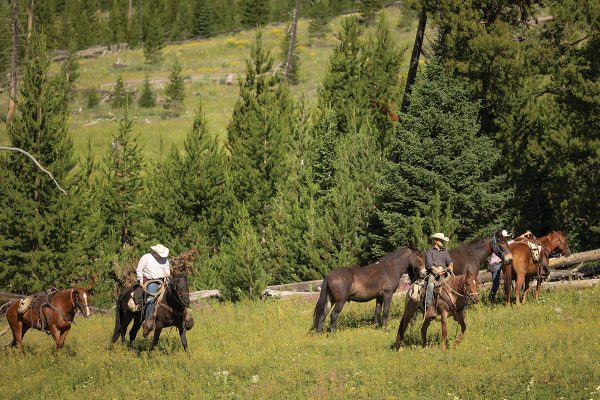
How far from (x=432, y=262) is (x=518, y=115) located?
16.5 m

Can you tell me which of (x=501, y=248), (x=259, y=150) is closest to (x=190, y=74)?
(x=259, y=150)

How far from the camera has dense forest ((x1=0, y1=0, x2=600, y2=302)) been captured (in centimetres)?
2656

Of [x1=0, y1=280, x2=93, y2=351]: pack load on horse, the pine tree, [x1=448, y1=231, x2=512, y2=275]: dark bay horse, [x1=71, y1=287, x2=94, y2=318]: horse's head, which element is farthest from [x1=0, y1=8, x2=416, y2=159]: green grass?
[x1=448, y1=231, x2=512, y2=275]: dark bay horse

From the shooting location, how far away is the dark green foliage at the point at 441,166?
26562mm

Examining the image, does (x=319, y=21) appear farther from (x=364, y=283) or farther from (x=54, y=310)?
(x=54, y=310)

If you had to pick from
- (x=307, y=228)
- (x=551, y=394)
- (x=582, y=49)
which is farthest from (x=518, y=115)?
(x=551, y=394)

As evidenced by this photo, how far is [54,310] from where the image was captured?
59.5 feet

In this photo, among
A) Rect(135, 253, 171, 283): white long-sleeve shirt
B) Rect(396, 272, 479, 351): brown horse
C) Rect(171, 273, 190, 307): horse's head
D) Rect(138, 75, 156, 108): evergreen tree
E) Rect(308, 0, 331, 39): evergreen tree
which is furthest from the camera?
Rect(308, 0, 331, 39): evergreen tree

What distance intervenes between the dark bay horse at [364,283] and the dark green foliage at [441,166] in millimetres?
8023

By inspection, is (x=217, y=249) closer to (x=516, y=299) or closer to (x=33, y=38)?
(x=33, y=38)

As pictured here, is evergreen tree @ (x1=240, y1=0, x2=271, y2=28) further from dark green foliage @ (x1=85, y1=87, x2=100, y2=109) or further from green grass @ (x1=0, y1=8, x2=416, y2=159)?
dark green foliage @ (x1=85, y1=87, x2=100, y2=109)

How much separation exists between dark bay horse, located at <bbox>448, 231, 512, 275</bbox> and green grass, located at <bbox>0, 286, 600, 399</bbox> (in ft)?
4.46

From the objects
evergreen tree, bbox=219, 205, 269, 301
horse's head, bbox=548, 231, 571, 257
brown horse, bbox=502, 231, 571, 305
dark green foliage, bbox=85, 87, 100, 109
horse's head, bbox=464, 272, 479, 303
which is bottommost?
dark green foliage, bbox=85, 87, 100, 109

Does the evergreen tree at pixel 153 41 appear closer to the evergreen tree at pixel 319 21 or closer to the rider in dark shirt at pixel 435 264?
the evergreen tree at pixel 319 21
